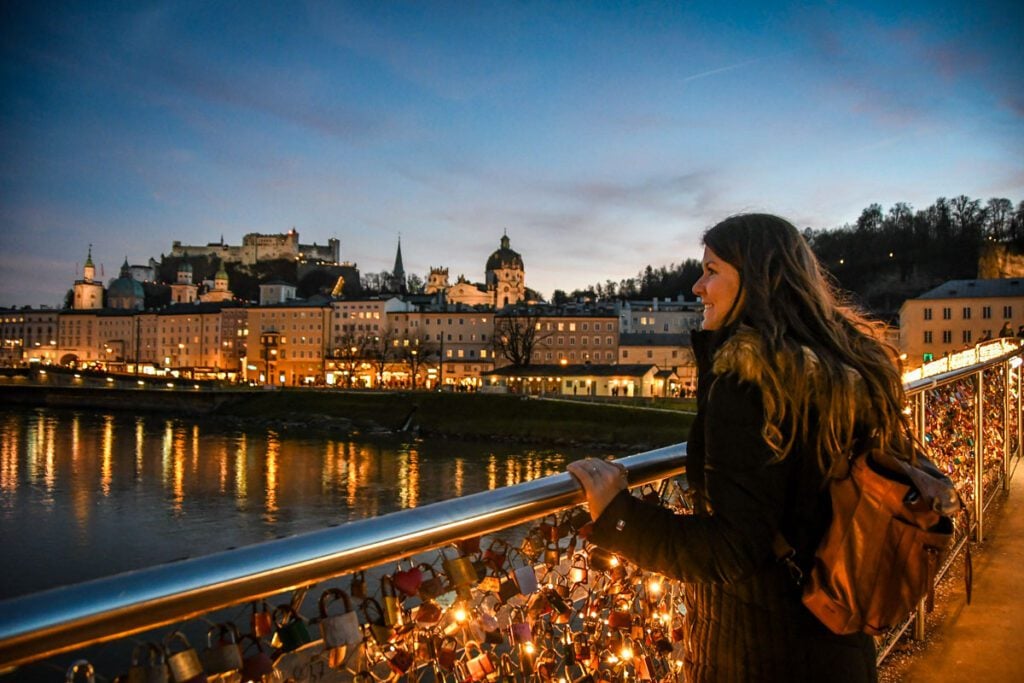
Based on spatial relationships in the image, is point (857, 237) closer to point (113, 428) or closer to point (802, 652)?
point (113, 428)

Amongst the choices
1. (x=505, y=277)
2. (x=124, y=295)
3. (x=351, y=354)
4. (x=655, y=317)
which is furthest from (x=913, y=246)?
(x=124, y=295)

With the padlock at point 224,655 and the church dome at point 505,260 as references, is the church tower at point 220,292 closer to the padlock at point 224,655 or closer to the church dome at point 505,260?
the church dome at point 505,260

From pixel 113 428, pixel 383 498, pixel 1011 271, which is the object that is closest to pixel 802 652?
pixel 383 498

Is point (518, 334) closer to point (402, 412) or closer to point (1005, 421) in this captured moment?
point (402, 412)

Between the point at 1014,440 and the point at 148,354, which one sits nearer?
the point at 1014,440

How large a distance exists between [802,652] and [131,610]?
1.60 meters

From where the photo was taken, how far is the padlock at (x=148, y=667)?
5.06 feet

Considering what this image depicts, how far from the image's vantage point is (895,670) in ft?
13.0

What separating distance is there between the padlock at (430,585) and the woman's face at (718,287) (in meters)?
1.06

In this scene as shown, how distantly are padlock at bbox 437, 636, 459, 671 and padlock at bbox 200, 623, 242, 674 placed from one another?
2.44 ft

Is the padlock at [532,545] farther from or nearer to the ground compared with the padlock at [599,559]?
farther from the ground

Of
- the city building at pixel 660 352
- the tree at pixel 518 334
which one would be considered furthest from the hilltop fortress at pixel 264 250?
the city building at pixel 660 352

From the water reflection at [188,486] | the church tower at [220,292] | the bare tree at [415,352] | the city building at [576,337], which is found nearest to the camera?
the water reflection at [188,486]

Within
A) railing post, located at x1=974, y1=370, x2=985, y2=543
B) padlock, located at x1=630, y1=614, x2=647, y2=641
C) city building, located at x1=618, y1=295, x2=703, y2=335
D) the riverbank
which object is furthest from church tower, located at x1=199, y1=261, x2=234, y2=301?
padlock, located at x1=630, y1=614, x2=647, y2=641
